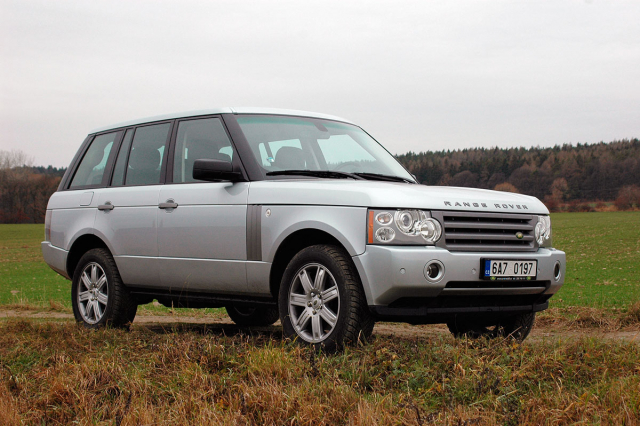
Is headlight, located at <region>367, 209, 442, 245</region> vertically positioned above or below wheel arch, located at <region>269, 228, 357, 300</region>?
above

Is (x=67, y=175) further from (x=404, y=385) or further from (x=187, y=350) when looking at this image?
(x=404, y=385)

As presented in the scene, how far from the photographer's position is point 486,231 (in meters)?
5.29

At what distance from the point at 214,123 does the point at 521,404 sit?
3.78 meters

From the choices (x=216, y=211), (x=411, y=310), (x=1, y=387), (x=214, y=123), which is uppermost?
(x=214, y=123)

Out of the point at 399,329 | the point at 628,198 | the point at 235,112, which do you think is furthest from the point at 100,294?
the point at 628,198

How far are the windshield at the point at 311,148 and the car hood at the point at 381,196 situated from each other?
34 cm

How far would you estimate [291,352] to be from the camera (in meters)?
4.80

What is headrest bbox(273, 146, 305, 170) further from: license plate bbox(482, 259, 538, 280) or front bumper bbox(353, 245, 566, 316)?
license plate bbox(482, 259, 538, 280)

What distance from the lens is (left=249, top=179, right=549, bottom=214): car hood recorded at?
16.4ft

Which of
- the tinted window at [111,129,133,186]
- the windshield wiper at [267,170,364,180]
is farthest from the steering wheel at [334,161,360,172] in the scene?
the tinted window at [111,129,133,186]

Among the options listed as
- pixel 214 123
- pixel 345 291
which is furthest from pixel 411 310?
pixel 214 123

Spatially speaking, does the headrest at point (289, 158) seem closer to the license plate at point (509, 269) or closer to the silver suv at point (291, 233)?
the silver suv at point (291, 233)

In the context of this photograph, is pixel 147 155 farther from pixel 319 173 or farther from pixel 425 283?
pixel 425 283

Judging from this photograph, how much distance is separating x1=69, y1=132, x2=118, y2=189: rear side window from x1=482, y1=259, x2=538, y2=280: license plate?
440 centimetres
